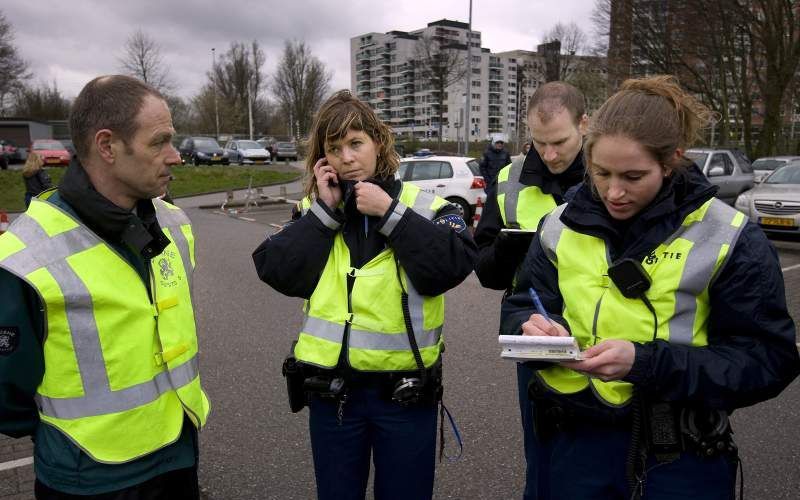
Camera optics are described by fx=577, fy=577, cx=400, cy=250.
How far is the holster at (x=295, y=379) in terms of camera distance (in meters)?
2.13

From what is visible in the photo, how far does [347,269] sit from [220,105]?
61574 mm

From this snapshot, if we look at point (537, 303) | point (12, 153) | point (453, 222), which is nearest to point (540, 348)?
point (537, 303)

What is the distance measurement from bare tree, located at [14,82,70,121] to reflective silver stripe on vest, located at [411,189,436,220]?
67.7 m

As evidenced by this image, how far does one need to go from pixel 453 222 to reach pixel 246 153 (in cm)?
3168

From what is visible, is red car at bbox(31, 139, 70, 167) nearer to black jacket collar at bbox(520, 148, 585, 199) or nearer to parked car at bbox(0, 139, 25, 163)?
parked car at bbox(0, 139, 25, 163)

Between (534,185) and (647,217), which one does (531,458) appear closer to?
(534,185)

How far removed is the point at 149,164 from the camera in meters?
1.86

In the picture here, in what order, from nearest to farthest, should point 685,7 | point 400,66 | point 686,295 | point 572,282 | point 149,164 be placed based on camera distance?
point 686,295
point 572,282
point 149,164
point 685,7
point 400,66

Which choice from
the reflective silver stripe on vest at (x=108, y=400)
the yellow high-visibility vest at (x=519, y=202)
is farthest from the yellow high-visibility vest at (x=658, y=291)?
the reflective silver stripe on vest at (x=108, y=400)

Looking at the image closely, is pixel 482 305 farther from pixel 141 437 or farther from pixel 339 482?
pixel 141 437

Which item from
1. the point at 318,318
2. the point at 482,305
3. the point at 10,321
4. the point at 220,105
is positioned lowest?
the point at 482,305

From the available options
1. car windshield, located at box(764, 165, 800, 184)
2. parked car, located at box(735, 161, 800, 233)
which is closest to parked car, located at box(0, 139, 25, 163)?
parked car, located at box(735, 161, 800, 233)

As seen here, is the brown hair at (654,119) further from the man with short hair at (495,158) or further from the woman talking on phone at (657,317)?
the man with short hair at (495,158)

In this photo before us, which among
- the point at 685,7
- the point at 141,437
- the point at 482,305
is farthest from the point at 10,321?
the point at 685,7
